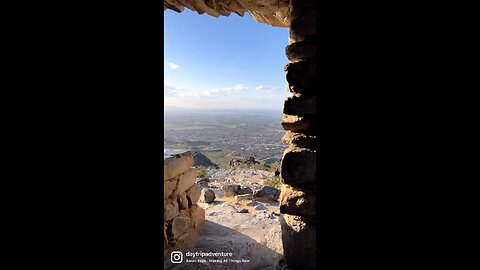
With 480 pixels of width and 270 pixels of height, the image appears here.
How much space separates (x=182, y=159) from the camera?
267 centimetres

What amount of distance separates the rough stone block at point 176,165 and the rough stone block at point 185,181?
0.18 feet

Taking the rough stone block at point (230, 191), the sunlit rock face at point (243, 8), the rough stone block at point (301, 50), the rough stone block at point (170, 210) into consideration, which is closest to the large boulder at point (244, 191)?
the rough stone block at point (230, 191)

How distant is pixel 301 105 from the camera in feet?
5.59

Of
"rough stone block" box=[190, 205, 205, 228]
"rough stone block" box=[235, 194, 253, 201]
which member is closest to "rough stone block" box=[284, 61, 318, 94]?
"rough stone block" box=[190, 205, 205, 228]

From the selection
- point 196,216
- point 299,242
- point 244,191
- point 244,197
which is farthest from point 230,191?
point 299,242

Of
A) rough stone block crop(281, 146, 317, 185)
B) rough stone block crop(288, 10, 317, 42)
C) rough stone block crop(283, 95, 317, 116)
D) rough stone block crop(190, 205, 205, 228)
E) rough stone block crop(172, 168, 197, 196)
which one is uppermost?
rough stone block crop(288, 10, 317, 42)

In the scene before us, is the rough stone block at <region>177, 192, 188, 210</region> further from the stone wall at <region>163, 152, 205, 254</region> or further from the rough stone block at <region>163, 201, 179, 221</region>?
the rough stone block at <region>163, 201, 179, 221</region>

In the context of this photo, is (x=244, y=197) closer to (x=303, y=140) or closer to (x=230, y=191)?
(x=230, y=191)

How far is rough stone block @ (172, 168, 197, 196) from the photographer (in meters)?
2.60

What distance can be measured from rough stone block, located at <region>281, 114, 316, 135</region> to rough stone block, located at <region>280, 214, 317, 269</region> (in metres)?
0.61
